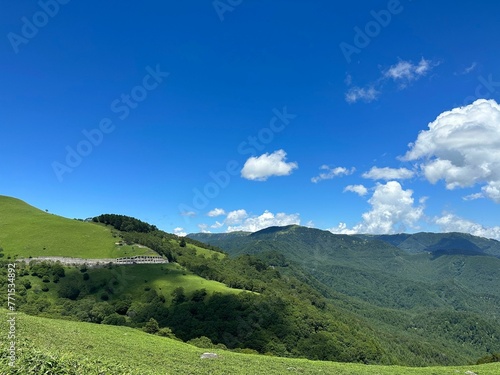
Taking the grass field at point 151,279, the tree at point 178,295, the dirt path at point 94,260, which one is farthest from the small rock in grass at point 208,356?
the dirt path at point 94,260

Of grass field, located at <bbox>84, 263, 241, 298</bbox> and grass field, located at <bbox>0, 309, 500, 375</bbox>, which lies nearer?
grass field, located at <bbox>0, 309, 500, 375</bbox>

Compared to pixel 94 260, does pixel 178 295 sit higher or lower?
lower

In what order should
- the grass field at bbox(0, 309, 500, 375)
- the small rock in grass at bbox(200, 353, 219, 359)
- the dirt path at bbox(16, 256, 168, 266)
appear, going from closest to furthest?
1. the grass field at bbox(0, 309, 500, 375)
2. the small rock in grass at bbox(200, 353, 219, 359)
3. the dirt path at bbox(16, 256, 168, 266)

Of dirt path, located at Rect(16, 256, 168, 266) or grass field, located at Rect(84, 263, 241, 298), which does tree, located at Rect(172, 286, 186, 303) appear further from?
dirt path, located at Rect(16, 256, 168, 266)

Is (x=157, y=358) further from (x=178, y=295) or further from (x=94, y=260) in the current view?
(x=94, y=260)

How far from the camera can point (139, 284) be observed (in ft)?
543

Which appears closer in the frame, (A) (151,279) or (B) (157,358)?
(B) (157,358)

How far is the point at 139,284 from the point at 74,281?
31582 mm

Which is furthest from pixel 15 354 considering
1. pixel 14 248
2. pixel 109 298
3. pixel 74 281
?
pixel 14 248

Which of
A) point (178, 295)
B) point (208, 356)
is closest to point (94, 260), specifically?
point (178, 295)

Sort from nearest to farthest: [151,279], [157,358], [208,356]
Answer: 1. [157,358]
2. [208,356]
3. [151,279]

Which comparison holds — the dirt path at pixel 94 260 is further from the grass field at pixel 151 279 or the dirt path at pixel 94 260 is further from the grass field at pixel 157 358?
the grass field at pixel 157 358

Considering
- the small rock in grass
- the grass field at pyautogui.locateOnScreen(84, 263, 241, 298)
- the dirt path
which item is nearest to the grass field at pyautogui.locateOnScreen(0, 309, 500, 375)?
the small rock in grass

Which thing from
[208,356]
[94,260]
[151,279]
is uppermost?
[94,260]
